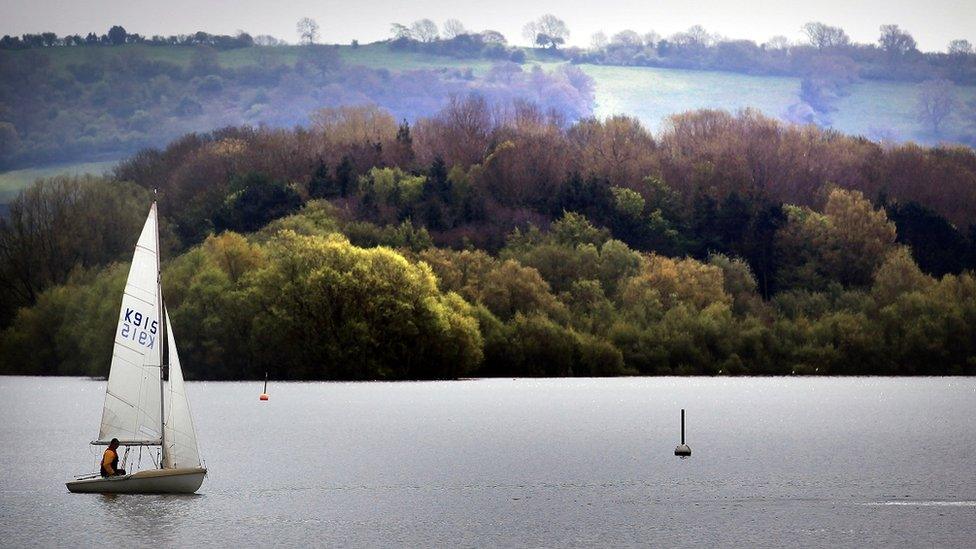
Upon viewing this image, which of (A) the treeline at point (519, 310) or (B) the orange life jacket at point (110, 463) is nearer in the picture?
(B) the orange life jacket at point (110, 463)

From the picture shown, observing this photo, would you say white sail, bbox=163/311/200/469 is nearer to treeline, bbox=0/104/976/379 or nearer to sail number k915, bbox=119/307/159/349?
sail number k915, bbox=119/307/159/349

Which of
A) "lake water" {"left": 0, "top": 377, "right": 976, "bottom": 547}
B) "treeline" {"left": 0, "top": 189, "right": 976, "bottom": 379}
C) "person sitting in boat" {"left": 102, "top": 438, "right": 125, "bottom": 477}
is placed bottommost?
"treeline" {"left": 0, "top": 189, "right": 976, "bottom": 379}

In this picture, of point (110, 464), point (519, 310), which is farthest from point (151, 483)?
point (519, 310)

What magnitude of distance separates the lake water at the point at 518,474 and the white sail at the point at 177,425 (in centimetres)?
139

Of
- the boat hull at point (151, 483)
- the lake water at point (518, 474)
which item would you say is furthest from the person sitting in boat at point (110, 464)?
the lake water at point (518, 474)

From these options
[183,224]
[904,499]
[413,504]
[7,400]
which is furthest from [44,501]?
[183,224]

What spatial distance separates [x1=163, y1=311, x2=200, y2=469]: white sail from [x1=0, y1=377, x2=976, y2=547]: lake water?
139cm

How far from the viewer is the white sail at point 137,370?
5150 cm

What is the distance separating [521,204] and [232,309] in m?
58.1

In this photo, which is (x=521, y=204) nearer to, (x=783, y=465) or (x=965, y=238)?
(x=965, y=238)

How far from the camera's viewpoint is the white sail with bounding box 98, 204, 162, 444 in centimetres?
5150

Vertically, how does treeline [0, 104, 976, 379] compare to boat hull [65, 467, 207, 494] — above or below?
below

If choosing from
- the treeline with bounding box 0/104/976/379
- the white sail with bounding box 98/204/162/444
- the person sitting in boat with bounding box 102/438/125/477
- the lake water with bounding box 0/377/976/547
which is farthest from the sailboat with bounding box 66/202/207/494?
the treeline with bounding box 0/104/976/379

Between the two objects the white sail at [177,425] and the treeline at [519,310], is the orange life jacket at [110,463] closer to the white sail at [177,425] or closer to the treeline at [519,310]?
the white sail at [177,425]
